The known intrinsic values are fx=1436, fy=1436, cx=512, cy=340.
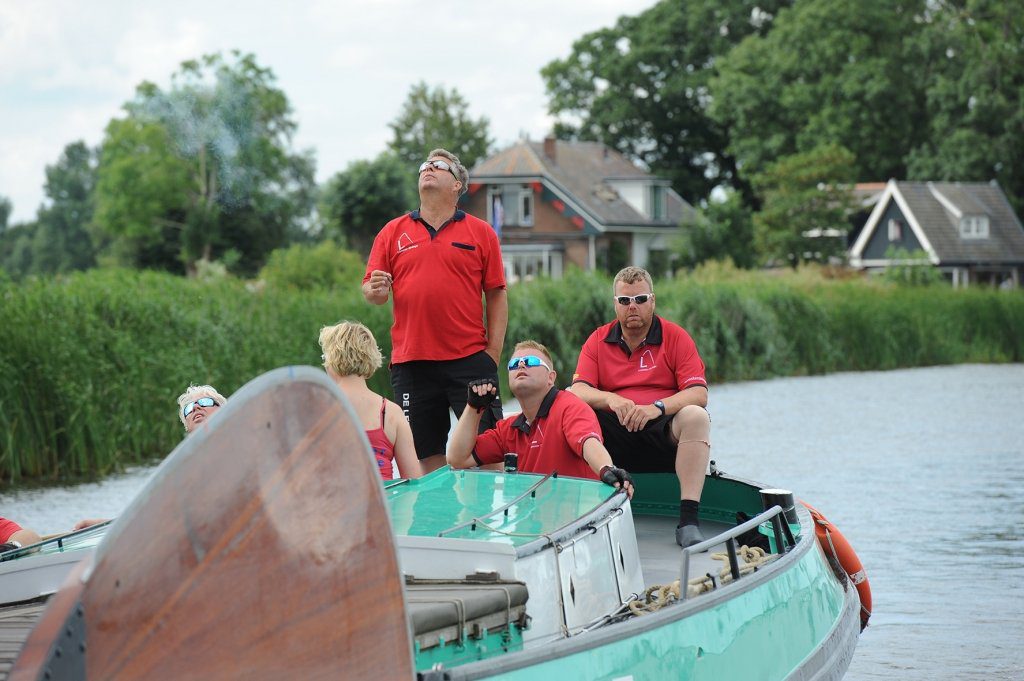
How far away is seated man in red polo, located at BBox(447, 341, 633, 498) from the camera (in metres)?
6.03

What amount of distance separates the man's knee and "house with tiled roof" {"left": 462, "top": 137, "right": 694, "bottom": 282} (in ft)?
160

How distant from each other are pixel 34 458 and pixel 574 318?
12.7 m

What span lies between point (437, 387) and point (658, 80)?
63089 mm

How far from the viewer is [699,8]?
67625 mm

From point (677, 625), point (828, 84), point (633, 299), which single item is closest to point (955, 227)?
point (828, 84)

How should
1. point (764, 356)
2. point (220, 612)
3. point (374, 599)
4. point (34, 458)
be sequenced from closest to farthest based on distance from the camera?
point (220, 612), point (374, 599), point (34, 458), point (764, 356)

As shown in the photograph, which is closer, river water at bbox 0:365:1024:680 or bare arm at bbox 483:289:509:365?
bare arm at bbox 483:289:509:365

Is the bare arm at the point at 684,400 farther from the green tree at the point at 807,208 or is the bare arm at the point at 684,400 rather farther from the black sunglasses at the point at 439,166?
the green tree at the point at 807,208

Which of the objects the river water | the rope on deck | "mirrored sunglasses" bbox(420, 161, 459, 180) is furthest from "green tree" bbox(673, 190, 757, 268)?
the rope on deck

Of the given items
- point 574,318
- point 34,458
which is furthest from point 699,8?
point 34,458

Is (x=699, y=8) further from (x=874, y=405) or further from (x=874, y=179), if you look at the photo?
(x=874, y=405)

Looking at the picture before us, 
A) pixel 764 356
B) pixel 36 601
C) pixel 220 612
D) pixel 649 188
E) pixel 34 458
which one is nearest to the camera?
pixel 220 612

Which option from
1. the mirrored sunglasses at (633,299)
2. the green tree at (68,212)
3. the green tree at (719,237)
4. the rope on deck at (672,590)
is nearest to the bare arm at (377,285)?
the mirrored sunglasses at (633,299)

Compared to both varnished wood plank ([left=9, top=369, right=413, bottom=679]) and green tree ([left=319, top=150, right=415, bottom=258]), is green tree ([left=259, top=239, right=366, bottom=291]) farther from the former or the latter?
varnished wood plank ([left=9, top=369, right=413, bottom=679])
